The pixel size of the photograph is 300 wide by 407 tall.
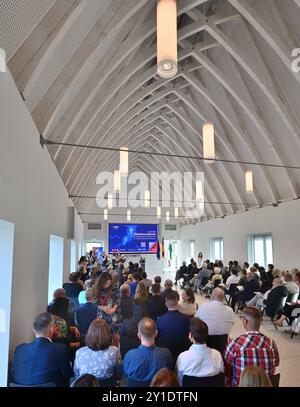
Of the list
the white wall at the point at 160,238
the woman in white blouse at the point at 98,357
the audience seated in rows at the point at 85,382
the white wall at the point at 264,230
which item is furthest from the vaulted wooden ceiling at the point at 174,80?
the white wall at the point at 160,238

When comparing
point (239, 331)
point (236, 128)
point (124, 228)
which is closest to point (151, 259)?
point (124, 228)

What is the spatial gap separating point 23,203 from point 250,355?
2839mm

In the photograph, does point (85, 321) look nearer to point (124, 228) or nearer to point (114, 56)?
point (114, 56)

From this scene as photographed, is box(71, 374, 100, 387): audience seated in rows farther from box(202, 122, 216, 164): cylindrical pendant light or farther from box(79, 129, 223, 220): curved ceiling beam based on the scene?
box(79, 129, 223, 220): curved ceiling beam

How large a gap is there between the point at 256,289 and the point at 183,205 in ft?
43.0

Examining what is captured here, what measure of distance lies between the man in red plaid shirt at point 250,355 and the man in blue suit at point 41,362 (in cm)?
144

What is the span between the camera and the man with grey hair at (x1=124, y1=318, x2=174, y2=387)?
245 centimetres

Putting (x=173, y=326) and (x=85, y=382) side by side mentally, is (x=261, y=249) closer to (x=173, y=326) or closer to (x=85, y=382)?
(x=173, y=326)

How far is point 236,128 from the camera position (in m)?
10.5

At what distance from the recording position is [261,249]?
12.9 metres

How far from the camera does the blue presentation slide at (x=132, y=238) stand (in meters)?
19.2

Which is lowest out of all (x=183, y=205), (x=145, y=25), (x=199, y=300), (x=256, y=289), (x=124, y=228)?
(x=199, y=300)

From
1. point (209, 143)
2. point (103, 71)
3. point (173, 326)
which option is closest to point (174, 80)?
point (103, 71)

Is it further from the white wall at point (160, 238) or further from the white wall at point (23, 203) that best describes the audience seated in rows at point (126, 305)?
the white wall at point (160, 238)
